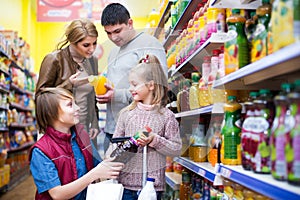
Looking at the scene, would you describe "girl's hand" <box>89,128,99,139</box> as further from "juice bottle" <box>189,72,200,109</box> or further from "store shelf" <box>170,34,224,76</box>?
"store shelf" <box>170,34,224,76</box>

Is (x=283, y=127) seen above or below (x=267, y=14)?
→ below

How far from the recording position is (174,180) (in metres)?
3.99

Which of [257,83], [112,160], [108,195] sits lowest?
[108,195]

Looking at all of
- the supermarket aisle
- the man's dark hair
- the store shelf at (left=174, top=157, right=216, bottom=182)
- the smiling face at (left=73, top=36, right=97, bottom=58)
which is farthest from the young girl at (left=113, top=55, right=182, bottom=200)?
the supermarket aisle

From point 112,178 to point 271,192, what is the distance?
51.6 inches

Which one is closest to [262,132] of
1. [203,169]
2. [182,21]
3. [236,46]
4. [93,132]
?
[236,46]

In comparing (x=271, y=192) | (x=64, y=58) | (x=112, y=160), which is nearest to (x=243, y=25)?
(x=271, y=192)

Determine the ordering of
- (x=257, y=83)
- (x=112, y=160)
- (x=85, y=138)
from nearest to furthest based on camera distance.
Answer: (x=257, y=83) → (x=112, y=160) → (x=85, y=138)

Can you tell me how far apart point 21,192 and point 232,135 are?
520 cm

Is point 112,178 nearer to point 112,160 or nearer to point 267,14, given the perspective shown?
point 112,160

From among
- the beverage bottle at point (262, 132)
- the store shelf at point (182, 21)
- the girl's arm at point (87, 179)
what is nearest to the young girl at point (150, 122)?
the girl's arm at point (87, 179)

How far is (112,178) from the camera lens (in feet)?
8.20

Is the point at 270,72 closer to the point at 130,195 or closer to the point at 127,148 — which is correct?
the point at 127,148

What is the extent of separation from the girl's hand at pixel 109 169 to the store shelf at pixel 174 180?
1.44 meters
